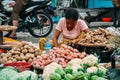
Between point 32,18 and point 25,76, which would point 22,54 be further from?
point 32,18

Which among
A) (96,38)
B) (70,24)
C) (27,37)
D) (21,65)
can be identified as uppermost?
(70,24)

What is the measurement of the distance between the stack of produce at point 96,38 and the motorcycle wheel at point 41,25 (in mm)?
4821

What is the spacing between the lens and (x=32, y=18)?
11.8 metres

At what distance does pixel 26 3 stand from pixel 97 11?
2.76 m

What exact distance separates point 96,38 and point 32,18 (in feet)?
17.3

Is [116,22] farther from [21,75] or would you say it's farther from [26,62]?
[21,75]

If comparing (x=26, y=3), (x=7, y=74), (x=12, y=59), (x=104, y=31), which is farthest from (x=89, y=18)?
(x=7, y=74)

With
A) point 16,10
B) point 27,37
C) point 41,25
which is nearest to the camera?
point 16,10

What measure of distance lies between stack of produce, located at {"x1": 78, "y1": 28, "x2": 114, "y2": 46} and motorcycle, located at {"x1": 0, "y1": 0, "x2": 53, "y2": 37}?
15.8ft

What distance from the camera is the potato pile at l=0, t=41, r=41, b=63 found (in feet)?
20.2

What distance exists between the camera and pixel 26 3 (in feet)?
37.9

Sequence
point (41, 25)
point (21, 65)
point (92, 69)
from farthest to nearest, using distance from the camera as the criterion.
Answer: point (41, 25), point (21, 65), point (92, 69)

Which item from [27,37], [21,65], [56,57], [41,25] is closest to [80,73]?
[56,57]

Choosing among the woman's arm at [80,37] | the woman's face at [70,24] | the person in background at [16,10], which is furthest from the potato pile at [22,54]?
the person in background at [16,10]
